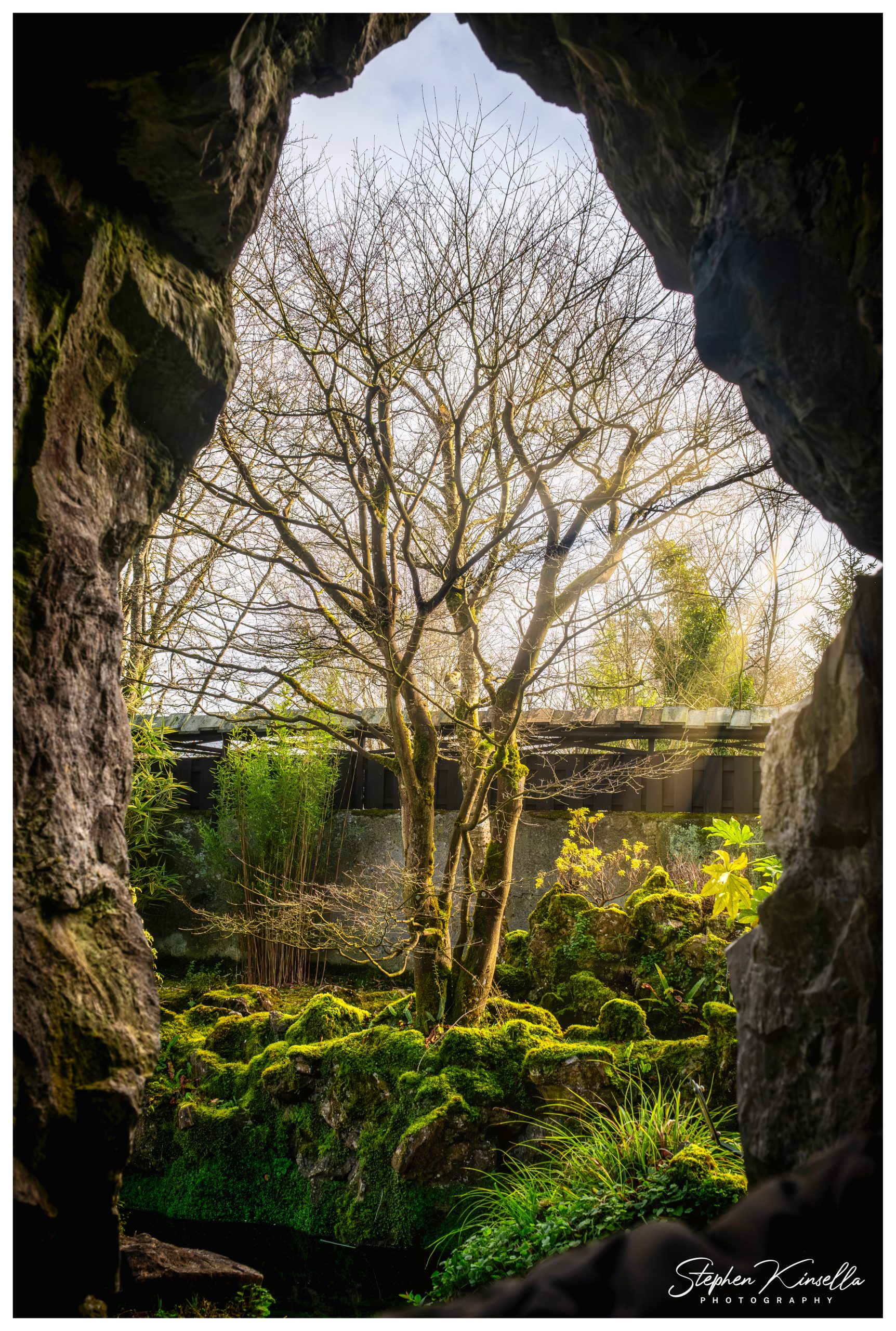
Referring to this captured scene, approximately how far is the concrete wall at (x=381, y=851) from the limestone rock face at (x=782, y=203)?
4.07 metres

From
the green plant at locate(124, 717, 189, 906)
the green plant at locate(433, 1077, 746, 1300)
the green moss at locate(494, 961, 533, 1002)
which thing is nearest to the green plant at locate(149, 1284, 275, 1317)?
the green plant at locate(433, 1077, 746, 1300)

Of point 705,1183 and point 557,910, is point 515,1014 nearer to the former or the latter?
point 557,910

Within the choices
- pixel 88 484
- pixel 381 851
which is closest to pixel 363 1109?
pixel 381 851

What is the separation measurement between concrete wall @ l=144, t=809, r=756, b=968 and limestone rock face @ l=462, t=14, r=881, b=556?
4.07m

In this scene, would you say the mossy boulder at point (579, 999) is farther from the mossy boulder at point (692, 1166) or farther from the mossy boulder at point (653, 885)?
the mossy boulder at point (692, 1166)

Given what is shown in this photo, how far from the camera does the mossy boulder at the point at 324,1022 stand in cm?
435

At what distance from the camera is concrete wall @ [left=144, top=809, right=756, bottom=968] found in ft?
19.5

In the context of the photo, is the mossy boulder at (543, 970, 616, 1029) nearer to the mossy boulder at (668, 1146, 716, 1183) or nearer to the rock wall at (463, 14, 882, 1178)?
the mossy boulder at (668, 1146, 716, 1183)

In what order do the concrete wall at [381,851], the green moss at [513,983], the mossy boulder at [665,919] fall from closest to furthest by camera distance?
1. the mossy boulder at [665,919]
2. the green moss at [513,983]
3. the concrete wall at [381,851]

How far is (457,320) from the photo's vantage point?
13.4 feet

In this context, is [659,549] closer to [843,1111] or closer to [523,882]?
[523,882]

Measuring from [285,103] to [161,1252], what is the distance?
4.30 m
